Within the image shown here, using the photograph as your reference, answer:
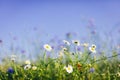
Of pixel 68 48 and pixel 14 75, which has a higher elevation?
pixel 68 48

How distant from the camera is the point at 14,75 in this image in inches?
162

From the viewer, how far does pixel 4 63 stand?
20.9 ft

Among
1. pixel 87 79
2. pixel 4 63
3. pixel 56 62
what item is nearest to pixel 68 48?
pixel 56 62

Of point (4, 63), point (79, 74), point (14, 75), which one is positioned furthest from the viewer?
point (4, 63)

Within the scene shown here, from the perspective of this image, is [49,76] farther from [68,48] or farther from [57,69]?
[68,48]

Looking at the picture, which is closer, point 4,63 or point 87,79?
point 87,79

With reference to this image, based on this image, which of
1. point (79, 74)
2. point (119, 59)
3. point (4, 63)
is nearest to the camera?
point (79, 74)

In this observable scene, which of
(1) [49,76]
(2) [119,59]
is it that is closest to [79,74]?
(1) [49,76]

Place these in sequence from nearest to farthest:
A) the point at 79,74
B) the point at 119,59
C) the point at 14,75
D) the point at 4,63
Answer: the point at 79,74 < the point at 14,75 < the point at 119,59 < the point at 4,63

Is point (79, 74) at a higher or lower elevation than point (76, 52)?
lower

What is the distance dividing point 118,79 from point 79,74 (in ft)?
1.62

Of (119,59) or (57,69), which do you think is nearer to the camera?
(57,69)

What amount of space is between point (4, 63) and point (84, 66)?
280cm

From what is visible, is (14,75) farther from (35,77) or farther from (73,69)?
(73,69)
